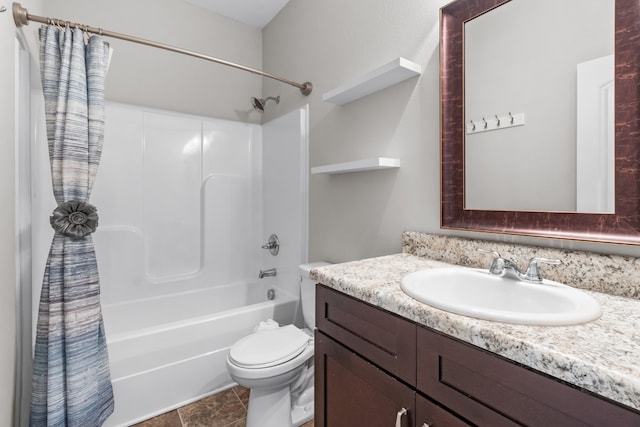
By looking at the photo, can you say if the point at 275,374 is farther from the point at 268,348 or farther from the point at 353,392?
the point at 353,392

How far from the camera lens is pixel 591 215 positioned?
0.89 meters

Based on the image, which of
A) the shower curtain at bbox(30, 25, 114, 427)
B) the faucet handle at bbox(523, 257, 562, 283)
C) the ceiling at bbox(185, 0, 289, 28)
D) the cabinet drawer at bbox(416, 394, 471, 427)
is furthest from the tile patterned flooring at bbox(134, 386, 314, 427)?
the ceiling at bbox(185, 0, 289, 28)

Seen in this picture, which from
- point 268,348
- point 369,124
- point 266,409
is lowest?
point 266,409

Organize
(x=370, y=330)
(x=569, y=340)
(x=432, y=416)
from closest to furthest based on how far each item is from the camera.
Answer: (x=569, y=340) < (x=432, y=416) < (x=370, y=330)

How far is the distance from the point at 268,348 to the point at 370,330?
0.78m

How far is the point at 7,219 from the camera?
4.27 ft

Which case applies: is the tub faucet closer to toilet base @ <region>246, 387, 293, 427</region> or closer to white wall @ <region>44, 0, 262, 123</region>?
toilet base @ <region>246, 387, 293, 427</region>

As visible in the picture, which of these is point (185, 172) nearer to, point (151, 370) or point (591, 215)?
point (151, 370)

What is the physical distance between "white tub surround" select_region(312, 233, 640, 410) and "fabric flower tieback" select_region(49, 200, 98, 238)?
1170 millimetres

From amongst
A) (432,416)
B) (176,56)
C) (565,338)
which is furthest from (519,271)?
(176,56)

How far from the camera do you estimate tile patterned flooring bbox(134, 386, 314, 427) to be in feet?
5.15

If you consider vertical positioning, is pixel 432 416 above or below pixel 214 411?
above

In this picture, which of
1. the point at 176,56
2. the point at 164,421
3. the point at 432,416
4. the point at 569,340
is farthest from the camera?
the point at 176,56

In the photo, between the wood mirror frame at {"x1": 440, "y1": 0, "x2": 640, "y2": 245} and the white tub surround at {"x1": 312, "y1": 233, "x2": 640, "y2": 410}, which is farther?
the wood mirror frame at {"x1": 440, "y1": 0, "x2": 640, "y2": 245}
